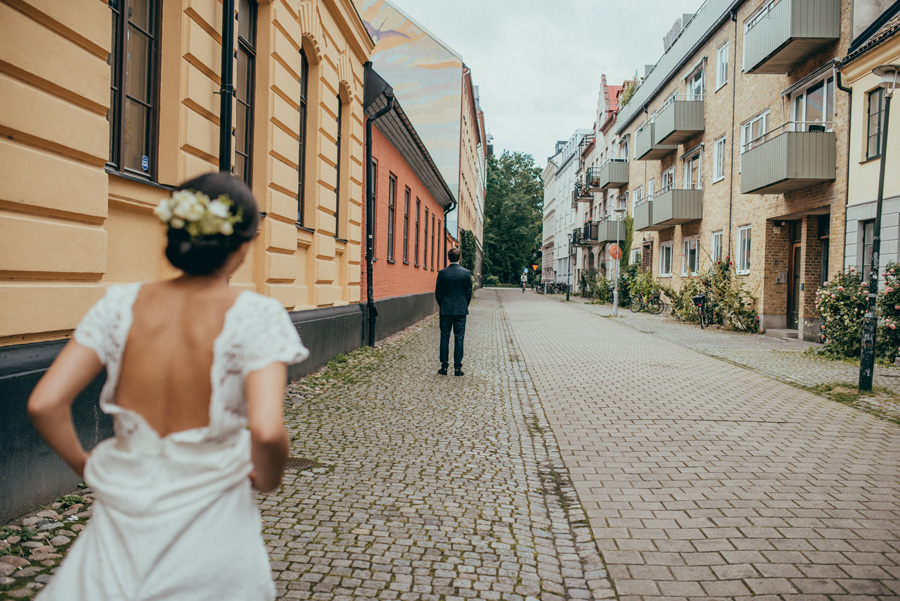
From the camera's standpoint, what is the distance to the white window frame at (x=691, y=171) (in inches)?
953

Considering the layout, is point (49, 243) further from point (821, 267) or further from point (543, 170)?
point (543, 170)

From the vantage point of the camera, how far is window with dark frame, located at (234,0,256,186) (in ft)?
24.7

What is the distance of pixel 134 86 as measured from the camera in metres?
5.41

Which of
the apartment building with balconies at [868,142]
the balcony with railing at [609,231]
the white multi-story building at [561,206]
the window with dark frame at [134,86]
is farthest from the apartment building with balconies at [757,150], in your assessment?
the white multi-story building at [561,206]

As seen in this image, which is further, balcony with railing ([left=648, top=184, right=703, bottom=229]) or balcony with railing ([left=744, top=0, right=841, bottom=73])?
balcony with railing ([left=648, top=184, right=703, bottom=229])

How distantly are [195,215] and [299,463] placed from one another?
12.6 ft

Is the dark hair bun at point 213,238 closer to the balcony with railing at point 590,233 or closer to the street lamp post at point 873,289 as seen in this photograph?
the street lamp post at point 873,289

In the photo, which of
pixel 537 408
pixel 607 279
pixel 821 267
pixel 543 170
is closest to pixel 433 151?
pixel 607 279

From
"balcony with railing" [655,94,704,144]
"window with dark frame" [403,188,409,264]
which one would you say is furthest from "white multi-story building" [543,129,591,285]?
"window with dark frame" [403,188,409,264]

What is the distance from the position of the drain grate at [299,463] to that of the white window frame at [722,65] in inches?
826

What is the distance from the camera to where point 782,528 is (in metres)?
3.99

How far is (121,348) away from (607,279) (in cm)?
3573

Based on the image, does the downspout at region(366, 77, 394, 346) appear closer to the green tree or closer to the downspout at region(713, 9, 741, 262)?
the downspout at region(713, 9, 741, 262)

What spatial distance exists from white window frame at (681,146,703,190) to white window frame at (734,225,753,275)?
430 cm
